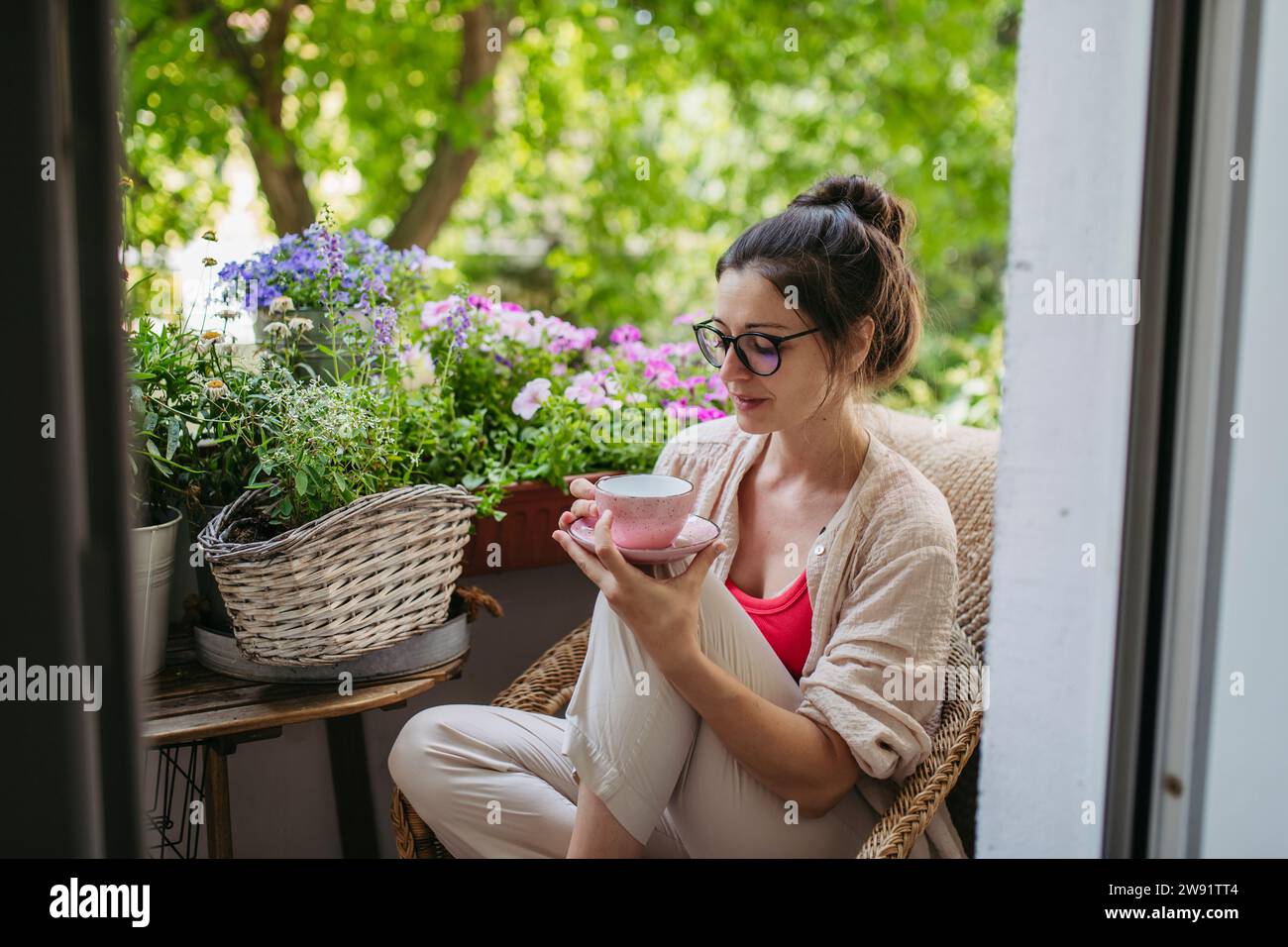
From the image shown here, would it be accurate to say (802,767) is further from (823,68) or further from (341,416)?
(823,68)

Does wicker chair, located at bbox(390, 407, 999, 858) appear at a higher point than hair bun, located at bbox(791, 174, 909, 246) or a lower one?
lower

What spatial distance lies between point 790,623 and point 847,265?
1.77 ft

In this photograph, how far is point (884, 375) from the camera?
1.69m

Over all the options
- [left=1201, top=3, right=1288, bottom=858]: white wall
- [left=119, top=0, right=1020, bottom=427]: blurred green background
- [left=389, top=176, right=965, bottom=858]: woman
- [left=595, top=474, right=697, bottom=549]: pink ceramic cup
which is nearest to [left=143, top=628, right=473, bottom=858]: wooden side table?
[left=389, top=176, right=965, bottom=858]: woman

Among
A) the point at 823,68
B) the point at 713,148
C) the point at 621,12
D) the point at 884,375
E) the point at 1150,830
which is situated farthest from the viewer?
the point at 713,148

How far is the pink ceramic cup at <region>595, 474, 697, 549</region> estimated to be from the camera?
1.34 meters

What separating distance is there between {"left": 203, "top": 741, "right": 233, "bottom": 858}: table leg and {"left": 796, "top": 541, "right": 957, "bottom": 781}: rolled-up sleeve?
32.7 inches

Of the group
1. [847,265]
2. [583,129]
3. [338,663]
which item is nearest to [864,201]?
[847,265]

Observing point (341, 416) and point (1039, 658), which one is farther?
point (341, 416)

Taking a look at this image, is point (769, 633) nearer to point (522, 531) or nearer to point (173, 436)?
point (522, 531)

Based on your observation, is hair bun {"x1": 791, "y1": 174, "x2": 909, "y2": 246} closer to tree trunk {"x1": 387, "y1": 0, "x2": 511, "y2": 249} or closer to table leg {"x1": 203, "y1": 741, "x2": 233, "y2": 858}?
table leg {"x1": 203, "y1": 741, "x2": 233, "y2": 858}

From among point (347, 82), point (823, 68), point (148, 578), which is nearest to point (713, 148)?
point (823, 68)
